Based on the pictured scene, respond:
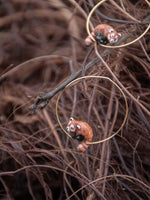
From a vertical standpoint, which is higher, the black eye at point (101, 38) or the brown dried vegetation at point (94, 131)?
the black eye at point (101, 38)

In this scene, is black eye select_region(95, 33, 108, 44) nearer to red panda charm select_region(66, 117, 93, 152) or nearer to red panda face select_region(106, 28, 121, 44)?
red panda face select_region(106, 28, 121, 44)

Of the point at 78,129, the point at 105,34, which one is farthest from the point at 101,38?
the point at 78,129

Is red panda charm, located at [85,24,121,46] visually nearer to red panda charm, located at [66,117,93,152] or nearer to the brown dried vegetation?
the brown dried vegetation

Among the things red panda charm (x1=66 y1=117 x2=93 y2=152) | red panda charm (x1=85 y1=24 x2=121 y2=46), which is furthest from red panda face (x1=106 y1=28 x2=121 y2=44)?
red panda charm (x1=66 y1=117 x2=93 y2=152)


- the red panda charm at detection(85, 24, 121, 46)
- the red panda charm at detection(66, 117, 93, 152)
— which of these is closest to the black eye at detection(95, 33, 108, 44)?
the red panda charm at detection(85, 24, 121, 46)

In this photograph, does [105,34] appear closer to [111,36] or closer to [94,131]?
[111,36]

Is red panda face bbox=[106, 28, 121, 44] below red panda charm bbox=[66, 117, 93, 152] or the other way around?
the other way around

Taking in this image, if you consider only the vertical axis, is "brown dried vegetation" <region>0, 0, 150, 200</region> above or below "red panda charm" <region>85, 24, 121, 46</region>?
below

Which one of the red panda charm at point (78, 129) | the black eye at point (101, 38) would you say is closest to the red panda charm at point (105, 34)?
the black eye at point (101, 38)

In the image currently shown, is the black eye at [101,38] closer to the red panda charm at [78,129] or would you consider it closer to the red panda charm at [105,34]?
the red panda charm at [105,34]

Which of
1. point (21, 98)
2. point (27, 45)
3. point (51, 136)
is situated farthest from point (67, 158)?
point (27, 45)

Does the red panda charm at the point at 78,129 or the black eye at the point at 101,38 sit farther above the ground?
the black eye at the point at 101,38
